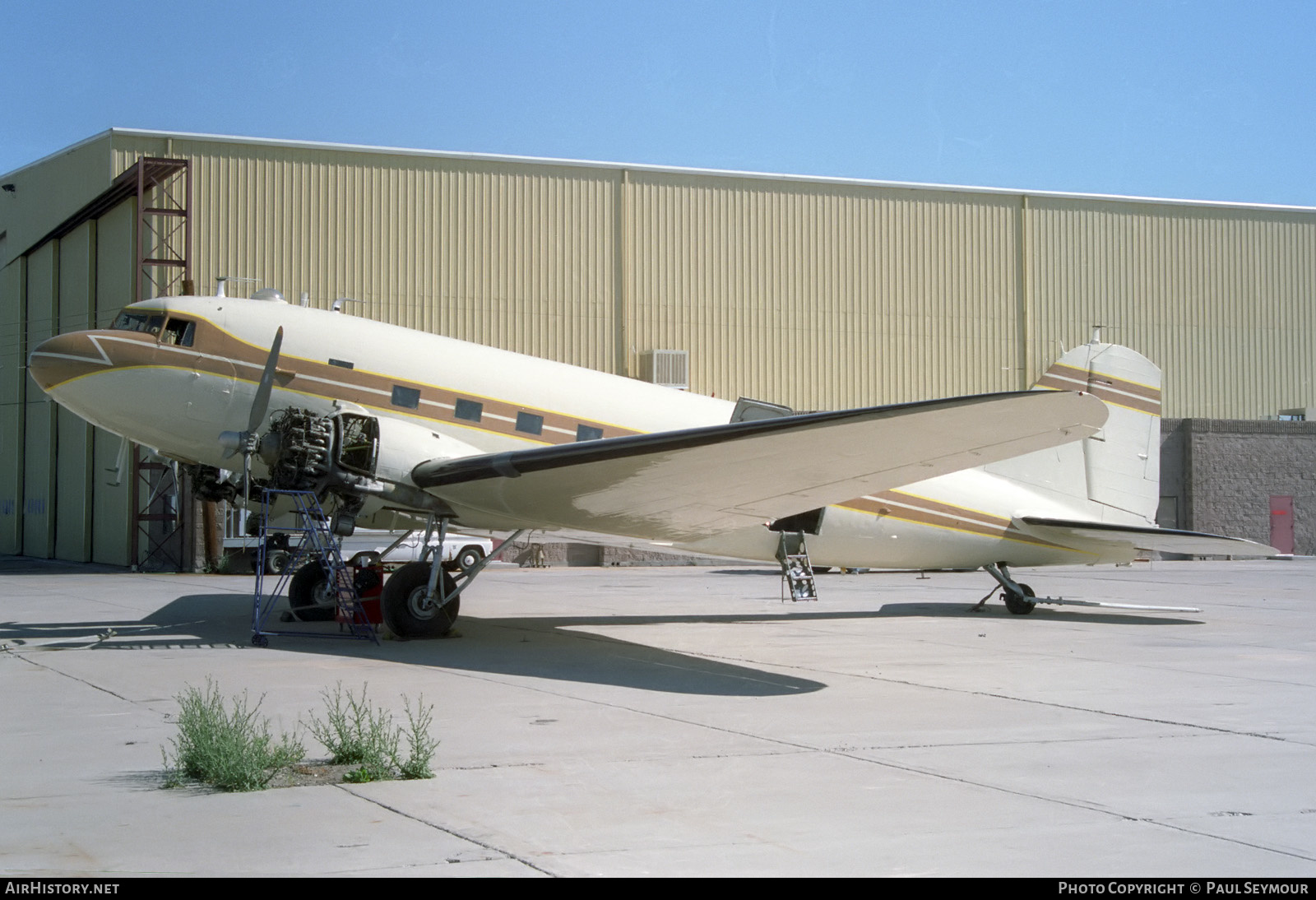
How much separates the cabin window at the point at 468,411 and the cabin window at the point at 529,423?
18.9 inches

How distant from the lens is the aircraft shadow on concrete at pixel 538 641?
10.7m

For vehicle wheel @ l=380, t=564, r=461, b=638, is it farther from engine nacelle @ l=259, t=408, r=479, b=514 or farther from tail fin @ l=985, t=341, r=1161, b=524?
tail fin @ l=985, t=341, r=1161, b=524

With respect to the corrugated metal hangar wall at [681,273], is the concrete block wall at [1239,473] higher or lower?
lower

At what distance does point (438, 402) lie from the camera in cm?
1429

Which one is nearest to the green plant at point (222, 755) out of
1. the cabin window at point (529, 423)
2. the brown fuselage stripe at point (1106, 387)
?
the cabin window at point (529, 423)

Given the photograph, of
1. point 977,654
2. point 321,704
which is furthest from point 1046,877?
point 977,654

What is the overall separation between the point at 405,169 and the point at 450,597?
24927mm

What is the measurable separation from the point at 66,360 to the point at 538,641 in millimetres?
6389

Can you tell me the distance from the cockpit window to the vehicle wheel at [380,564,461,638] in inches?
164

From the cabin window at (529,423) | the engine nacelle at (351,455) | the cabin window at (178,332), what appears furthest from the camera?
the cabin window at (529,423)

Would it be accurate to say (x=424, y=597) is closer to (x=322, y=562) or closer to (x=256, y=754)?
(x=322, y=562)

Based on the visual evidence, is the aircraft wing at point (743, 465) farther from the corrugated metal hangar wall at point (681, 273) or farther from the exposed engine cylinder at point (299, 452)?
the corrugated metal hangar wall at point (681, 273)

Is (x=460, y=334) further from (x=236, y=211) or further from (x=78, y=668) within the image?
(x=78, y=668)

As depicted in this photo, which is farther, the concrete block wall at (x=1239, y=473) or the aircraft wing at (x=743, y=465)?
the concrete block wall at (x=1239, y=473)
